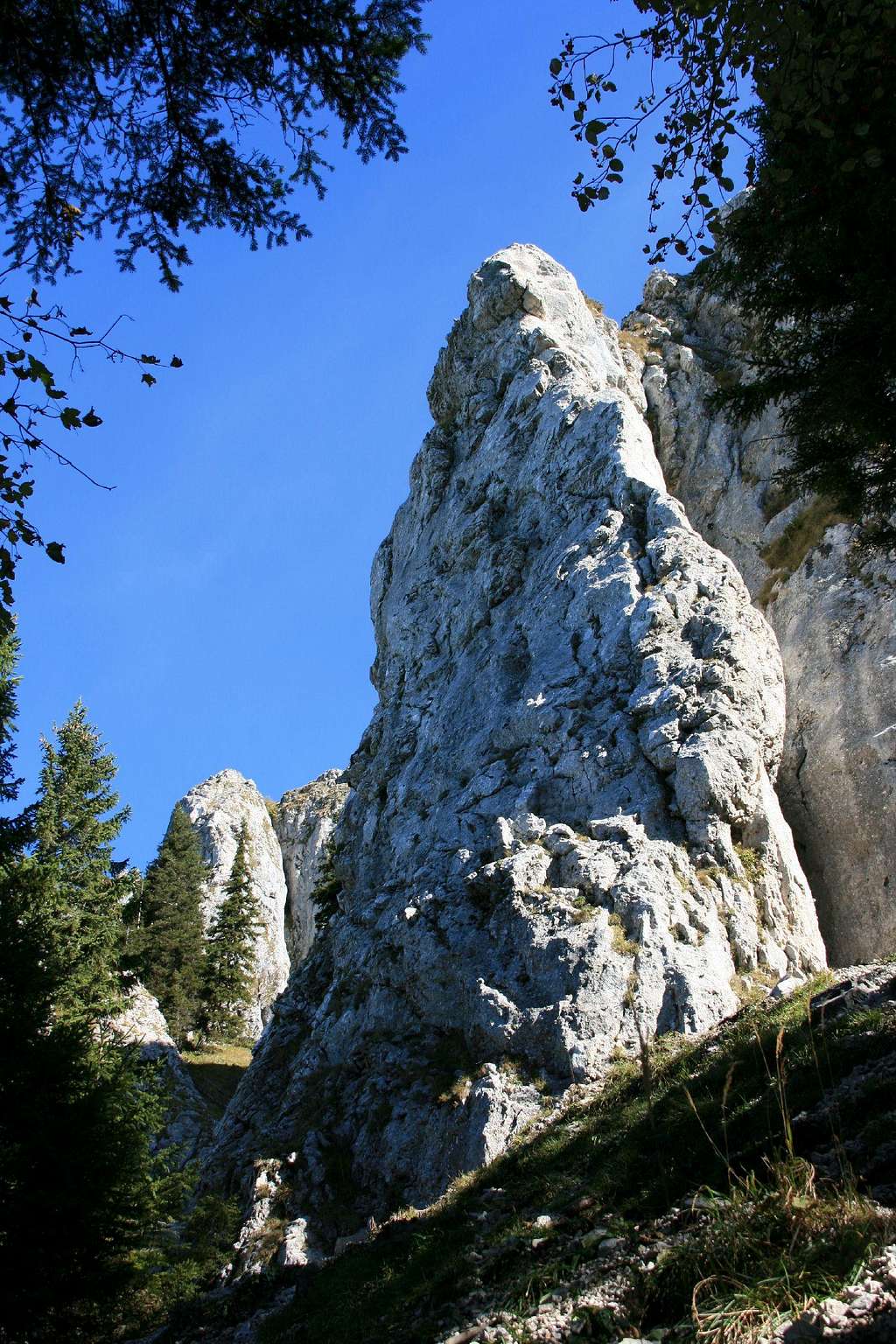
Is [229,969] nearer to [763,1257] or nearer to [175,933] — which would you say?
[175,933]

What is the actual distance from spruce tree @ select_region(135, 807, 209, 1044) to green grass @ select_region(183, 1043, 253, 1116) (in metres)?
1.54

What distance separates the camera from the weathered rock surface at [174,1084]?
90.9 feet

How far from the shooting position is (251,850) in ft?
209

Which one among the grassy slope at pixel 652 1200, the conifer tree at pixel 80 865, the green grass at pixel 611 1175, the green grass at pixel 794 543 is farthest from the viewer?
the green grass at pixel 794 543

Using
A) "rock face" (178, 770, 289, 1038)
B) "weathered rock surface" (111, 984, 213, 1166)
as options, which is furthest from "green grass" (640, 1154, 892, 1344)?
"rock face" (178, 770, 289, 1038)

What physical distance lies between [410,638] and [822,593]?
49.7ft

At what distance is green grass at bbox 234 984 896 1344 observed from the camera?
23.6ft

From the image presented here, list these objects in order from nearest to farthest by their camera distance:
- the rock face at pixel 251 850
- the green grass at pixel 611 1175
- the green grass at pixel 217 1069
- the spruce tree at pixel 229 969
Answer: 1. the green grass at pixel 611 1175
2. the green grass at pixel 217 1069
3. the spruce tree at pixel 229 969
4. the rock face at pixel 251 850

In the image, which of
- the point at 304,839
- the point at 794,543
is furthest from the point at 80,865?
the point at 304,839

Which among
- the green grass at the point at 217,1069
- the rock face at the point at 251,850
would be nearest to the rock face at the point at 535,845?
the green grass at the point at 217,1069

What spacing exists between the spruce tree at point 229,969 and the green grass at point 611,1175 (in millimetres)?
33038

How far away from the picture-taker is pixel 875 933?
70.4ft

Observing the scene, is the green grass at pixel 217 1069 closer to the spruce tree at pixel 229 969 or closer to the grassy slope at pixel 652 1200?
the spruce tree at pixel 229 969

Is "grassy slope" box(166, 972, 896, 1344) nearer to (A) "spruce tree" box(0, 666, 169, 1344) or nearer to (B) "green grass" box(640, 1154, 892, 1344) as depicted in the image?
(B) "green grass" box(640, 1154, 892, 1344)
